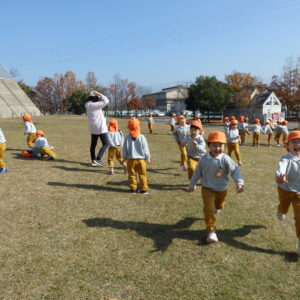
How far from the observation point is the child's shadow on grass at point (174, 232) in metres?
3.82

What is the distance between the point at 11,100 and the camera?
153 feet

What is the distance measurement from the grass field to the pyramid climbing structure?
4244 cm

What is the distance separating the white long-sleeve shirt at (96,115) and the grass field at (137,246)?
2.12 meters

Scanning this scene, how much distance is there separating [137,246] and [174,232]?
2.44 feet

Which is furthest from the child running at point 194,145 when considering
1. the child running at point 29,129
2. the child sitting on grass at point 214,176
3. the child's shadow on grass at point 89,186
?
the child running at point 29,129

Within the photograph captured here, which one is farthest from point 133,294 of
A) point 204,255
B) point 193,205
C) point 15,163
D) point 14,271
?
point 15,163

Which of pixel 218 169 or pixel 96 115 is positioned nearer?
pixel 218 169

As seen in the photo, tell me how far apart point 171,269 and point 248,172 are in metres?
6.43

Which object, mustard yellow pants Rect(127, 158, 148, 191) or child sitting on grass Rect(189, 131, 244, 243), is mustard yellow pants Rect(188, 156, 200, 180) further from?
child sitting on grass Rect(189, 131, 244, 243)

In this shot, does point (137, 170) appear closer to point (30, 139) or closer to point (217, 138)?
point (217, 138)

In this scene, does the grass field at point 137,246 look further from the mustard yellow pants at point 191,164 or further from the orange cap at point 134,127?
the orange cap at point 134,127

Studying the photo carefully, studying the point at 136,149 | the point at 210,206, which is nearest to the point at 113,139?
the point at 136,149

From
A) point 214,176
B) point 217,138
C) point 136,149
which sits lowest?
point 214,176

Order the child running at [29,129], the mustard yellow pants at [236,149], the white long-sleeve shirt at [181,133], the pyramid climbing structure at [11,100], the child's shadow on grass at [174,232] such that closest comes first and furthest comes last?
the child's shadow on grass at [174,232] → the white long-sleeve shirt at [181,133] → the mustard yellow pants at [236,149] → the child running at [29,129] → the pyramid climbing structure at [11,100]
